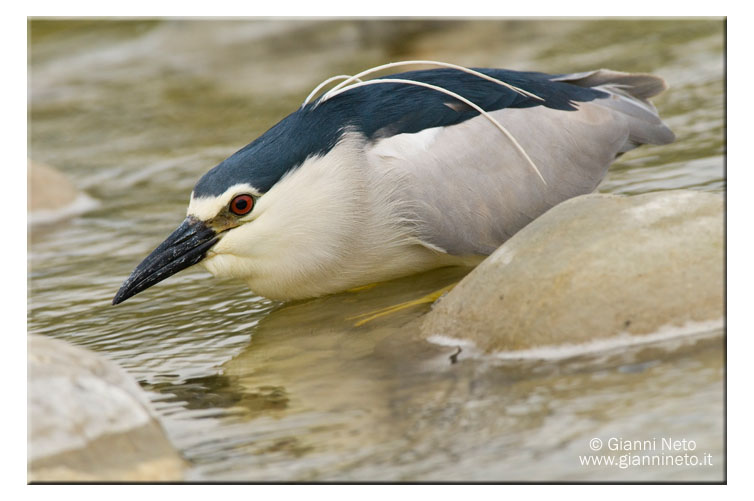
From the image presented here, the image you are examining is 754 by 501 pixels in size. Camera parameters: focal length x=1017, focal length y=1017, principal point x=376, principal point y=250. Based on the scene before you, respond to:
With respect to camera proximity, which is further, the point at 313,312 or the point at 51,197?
the point at 51,197

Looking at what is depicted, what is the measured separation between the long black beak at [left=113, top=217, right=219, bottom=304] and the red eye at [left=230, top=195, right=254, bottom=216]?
14 cm

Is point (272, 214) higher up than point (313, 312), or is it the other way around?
point (272, 214)

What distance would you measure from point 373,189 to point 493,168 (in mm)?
580

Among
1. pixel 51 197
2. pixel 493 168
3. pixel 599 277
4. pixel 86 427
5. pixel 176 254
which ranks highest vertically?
pixel 51 197

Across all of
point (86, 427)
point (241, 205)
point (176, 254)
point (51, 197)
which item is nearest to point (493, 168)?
point (241, 205)

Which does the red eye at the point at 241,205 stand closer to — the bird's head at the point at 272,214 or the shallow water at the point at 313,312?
the bird's head at the point at 272,214

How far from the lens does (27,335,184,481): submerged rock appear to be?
315 centimetres

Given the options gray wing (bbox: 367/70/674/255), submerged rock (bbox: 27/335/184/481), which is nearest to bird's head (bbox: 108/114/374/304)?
gray wing (bbox: 367/70/674/255)

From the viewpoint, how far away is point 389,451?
3.19m

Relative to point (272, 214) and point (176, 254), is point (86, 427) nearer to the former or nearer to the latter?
point (176, 254)

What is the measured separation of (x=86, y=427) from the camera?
319 centimetres

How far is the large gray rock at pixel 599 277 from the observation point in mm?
3574

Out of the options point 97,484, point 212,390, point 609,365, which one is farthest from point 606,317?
point 97,484

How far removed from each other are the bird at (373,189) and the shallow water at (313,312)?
249mm
